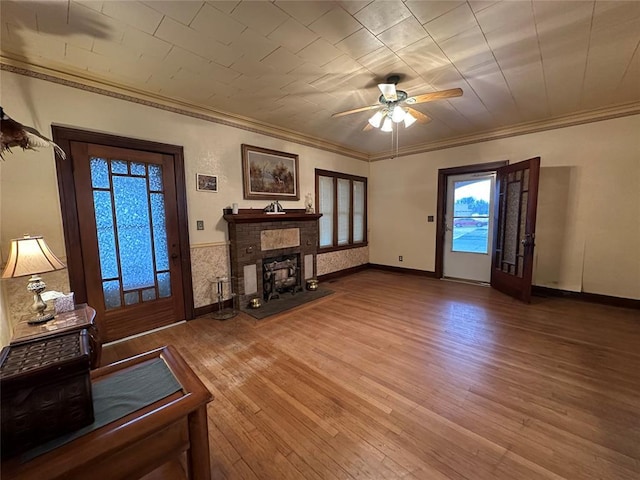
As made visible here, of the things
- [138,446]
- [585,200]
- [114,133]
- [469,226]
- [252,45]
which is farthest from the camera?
[469,226]

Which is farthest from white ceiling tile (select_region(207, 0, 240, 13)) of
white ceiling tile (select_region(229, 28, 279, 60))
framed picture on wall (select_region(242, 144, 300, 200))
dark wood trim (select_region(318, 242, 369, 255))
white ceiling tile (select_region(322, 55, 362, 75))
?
dark wood trim (select_region(318, 242, 369, 255))

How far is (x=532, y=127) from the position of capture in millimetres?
4008

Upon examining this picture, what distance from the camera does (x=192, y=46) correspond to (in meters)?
2.15

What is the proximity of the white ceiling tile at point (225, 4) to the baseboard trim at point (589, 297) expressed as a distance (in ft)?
16.8

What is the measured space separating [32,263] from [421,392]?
2.84m

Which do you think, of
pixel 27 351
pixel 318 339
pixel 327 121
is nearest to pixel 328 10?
pixel 327 121

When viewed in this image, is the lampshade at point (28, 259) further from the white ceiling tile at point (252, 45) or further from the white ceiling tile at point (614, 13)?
the white ceiling tile at point (614, 13)

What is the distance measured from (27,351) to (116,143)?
2508 mm

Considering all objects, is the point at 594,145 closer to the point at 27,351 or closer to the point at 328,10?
the point at 328,10

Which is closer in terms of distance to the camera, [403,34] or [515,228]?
[403,34]

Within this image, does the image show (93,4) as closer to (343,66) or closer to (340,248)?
(343,66)

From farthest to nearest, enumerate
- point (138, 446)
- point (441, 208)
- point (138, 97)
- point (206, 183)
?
point (441, 208) < point (206, 183) < point (138, 97) < point (138, 446)

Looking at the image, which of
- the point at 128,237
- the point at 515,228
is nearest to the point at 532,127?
the point at 515,228

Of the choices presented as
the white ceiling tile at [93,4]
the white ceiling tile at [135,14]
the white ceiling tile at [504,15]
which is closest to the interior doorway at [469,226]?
the white ceiling tile at [504,15]
